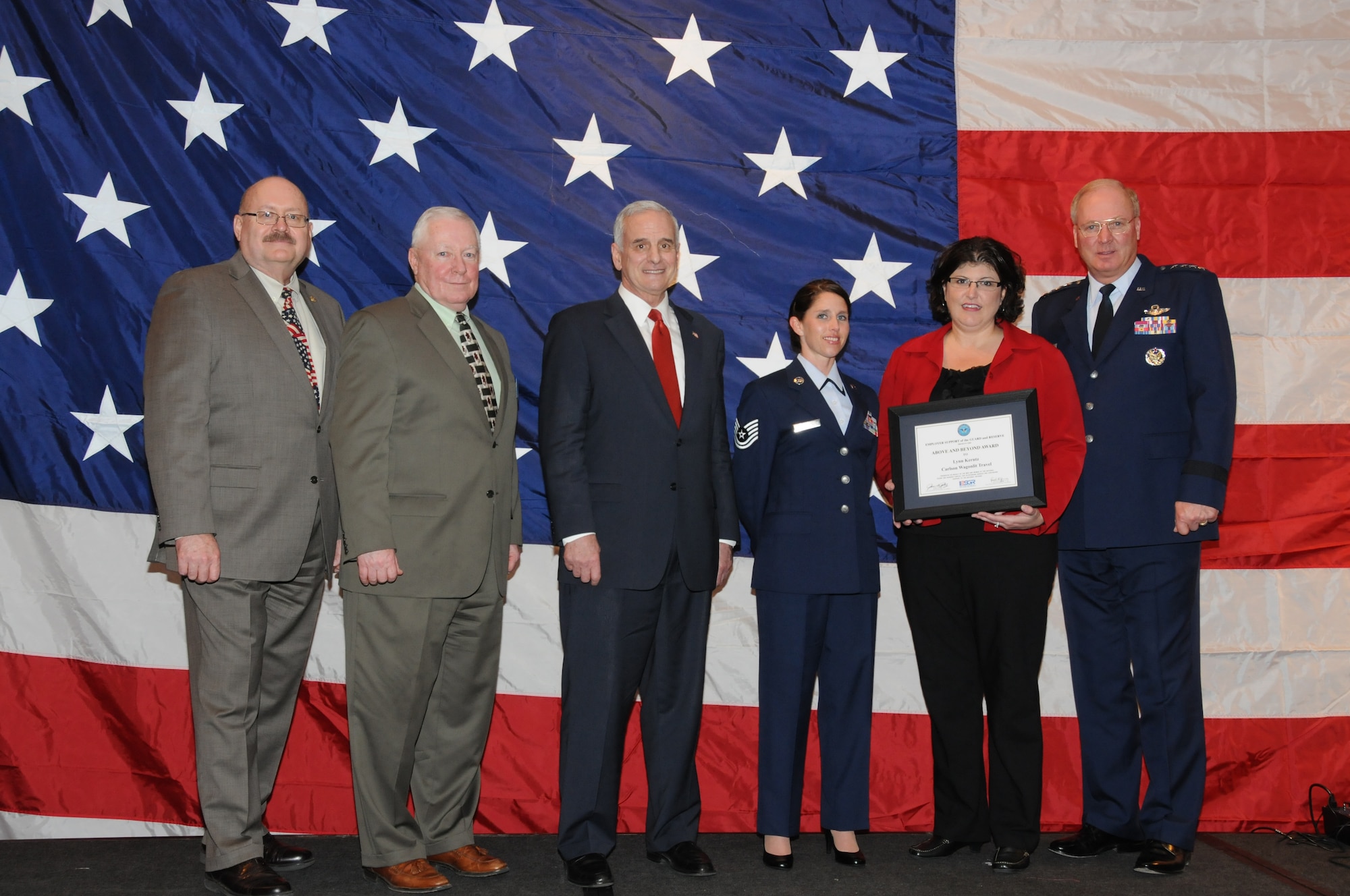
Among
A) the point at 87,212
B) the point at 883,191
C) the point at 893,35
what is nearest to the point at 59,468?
the point at 87,212

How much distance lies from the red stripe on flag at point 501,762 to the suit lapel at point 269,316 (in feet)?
4.00

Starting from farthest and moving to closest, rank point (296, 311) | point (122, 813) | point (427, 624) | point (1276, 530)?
point (1276, 530) < point (122, 813) < point (296, 311) < point (427, 624)

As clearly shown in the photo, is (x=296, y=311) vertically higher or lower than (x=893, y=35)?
lower

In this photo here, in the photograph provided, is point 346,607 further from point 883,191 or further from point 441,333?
point 883,191

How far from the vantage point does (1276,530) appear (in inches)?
144

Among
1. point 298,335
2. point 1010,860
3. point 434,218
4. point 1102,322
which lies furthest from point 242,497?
point 1102,322

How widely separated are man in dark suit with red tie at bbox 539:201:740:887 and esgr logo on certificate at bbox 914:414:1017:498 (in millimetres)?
619

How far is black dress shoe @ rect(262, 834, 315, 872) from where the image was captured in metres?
3.05

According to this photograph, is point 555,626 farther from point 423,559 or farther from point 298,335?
point 298,335

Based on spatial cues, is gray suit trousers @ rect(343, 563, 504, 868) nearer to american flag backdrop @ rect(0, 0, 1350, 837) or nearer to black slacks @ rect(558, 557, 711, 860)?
black slacks @ rect(558, 557, 711, 860)

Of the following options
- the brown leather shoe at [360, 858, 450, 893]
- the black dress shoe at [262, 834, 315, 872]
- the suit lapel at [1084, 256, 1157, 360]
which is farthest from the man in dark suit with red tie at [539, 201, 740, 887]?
the suit lapel at [1084, 256, 1157, 360]

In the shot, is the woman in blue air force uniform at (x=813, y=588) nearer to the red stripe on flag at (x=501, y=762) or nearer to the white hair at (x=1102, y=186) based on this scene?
the red stripe on flag at (x=501, y=762)

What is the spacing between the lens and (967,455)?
2959mm

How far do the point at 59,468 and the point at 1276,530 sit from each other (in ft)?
13.9
